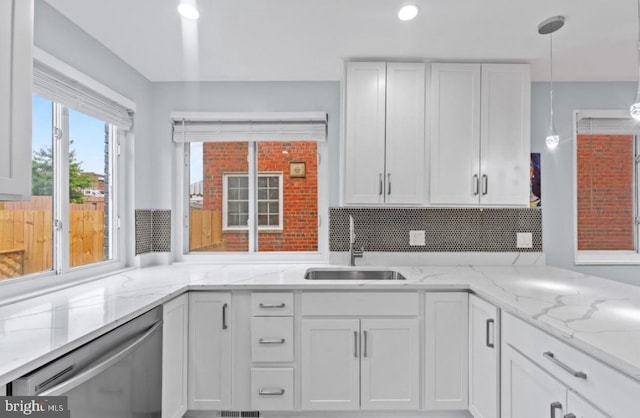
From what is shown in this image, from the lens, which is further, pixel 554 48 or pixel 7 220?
pixel 554 48

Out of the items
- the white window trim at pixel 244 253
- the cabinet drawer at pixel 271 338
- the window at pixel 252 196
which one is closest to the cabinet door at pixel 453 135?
the white window trim at pixel 244 253

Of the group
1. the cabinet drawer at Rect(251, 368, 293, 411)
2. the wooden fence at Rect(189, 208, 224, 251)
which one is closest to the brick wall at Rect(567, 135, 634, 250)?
the cabinet drawer at Rect(251, 368, 293, 411)

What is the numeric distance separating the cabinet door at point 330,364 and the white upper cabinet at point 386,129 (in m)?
0.91

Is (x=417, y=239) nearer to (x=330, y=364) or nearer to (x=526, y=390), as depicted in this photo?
(x=330, y=364)

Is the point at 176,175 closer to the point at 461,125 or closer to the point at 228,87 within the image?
the point at 228,87

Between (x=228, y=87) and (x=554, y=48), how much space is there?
2.35 m

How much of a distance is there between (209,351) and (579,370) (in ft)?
5.89

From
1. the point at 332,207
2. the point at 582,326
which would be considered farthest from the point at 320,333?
the point at 582,326

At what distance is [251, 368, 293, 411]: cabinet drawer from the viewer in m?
2.10

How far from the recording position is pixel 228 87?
2883 mm

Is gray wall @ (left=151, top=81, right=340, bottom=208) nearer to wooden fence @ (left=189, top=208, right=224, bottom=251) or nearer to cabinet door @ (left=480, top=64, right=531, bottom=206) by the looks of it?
wooden fence @ (left=189, top=208, right=224, bottom=251)

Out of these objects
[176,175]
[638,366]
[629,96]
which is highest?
[629,96]

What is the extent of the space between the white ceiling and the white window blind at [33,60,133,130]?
0.34 m

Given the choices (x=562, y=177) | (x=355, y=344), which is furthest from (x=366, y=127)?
(x=562, y=177)
